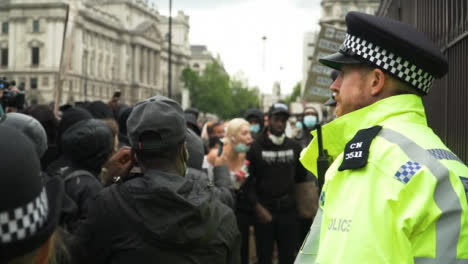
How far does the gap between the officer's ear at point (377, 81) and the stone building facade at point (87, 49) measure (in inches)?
2802

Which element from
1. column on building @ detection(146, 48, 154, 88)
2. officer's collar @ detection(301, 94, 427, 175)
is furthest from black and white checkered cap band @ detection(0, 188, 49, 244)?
column on building @ detection(146, 48, 154, 88)

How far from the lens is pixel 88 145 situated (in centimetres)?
450

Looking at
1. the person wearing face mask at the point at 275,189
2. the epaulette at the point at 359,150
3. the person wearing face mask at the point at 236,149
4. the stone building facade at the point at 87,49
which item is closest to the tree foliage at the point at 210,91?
the stone building facade at the point at 87,49

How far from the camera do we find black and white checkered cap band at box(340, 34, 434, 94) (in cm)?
221

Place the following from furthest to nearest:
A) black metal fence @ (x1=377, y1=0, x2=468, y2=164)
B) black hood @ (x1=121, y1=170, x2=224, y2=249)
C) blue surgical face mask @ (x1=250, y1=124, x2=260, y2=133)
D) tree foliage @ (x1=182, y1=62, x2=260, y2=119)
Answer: tree foliage @ (x1=182, y1=62, x2=260, y2=119) → blue surgical face mask @ (x1=250, y1=124, x2=260, y2=133) → black metal fence @ (x1=377, y1=0, x2=468, y2=164) → black hood @ (x1=121, y1=170, x2=224, y2=249)

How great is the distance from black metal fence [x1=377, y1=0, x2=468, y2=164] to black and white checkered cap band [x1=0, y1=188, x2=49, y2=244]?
2697mm

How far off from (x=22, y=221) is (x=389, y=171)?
3.30ft

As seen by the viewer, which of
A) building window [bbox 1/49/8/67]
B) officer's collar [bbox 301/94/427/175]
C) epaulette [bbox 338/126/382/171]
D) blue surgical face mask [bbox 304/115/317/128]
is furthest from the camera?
building window [bbox 1/49/8/67]

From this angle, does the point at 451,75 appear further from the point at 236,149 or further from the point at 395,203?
the point at 236,149

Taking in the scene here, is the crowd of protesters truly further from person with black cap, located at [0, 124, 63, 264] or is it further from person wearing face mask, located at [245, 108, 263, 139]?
person wearing face mask, located at [245, 108, 263, 139]

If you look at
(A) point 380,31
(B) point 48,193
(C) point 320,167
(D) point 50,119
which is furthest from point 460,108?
(D) point 50,119

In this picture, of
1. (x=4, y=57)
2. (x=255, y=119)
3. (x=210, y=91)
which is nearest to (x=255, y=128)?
(x=255, y=119)

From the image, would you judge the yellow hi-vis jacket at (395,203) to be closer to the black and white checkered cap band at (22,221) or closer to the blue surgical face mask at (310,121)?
the black and white checkered cap band at (22,221)

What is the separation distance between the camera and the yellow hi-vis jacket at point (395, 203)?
1.85m
